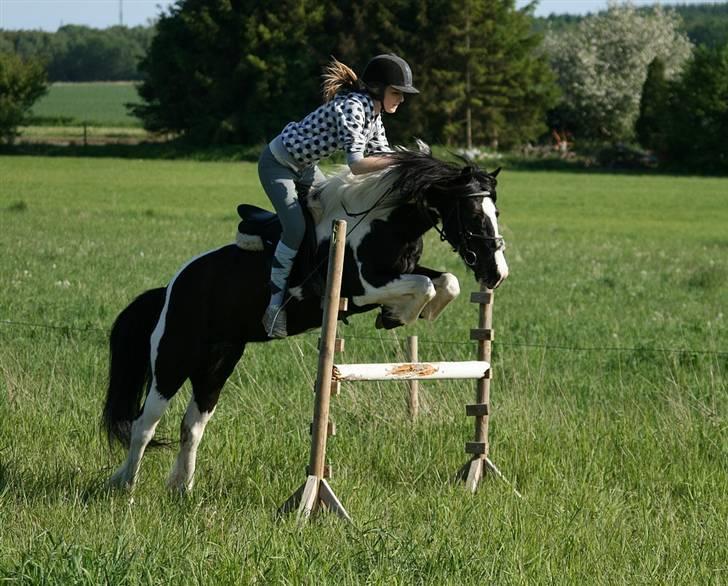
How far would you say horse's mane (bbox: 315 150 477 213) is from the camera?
732 cm

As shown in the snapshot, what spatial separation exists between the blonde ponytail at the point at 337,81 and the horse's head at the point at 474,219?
83 cm

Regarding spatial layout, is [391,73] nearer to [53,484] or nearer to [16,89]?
[53,484]

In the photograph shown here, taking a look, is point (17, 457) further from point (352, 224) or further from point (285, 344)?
point (285, 344)

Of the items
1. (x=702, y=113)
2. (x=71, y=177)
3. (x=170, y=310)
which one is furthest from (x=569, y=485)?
(x=702, y=113)

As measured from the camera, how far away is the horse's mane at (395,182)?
288 inches

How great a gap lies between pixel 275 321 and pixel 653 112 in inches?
2972

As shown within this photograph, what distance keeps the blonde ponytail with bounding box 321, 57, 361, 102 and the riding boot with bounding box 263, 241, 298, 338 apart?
3.24 feet

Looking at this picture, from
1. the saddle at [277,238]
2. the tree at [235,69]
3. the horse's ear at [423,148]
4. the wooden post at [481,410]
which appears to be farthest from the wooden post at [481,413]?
the tree at [235,69]

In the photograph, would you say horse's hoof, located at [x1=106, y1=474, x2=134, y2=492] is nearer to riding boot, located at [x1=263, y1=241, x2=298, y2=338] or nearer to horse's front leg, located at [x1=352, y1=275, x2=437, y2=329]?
riding boot, located at [x1=263, y1=241, x2=298, y2=338]

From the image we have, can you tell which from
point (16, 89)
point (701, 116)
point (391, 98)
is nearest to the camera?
point (391, 98)

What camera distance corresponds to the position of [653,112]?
7962 cm

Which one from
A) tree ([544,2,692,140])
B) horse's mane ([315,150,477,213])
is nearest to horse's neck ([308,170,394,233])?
horse's mane ([315,150,477,213])

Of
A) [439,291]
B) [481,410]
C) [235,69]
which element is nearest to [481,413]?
[481,410]

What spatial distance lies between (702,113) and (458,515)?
7174cm
